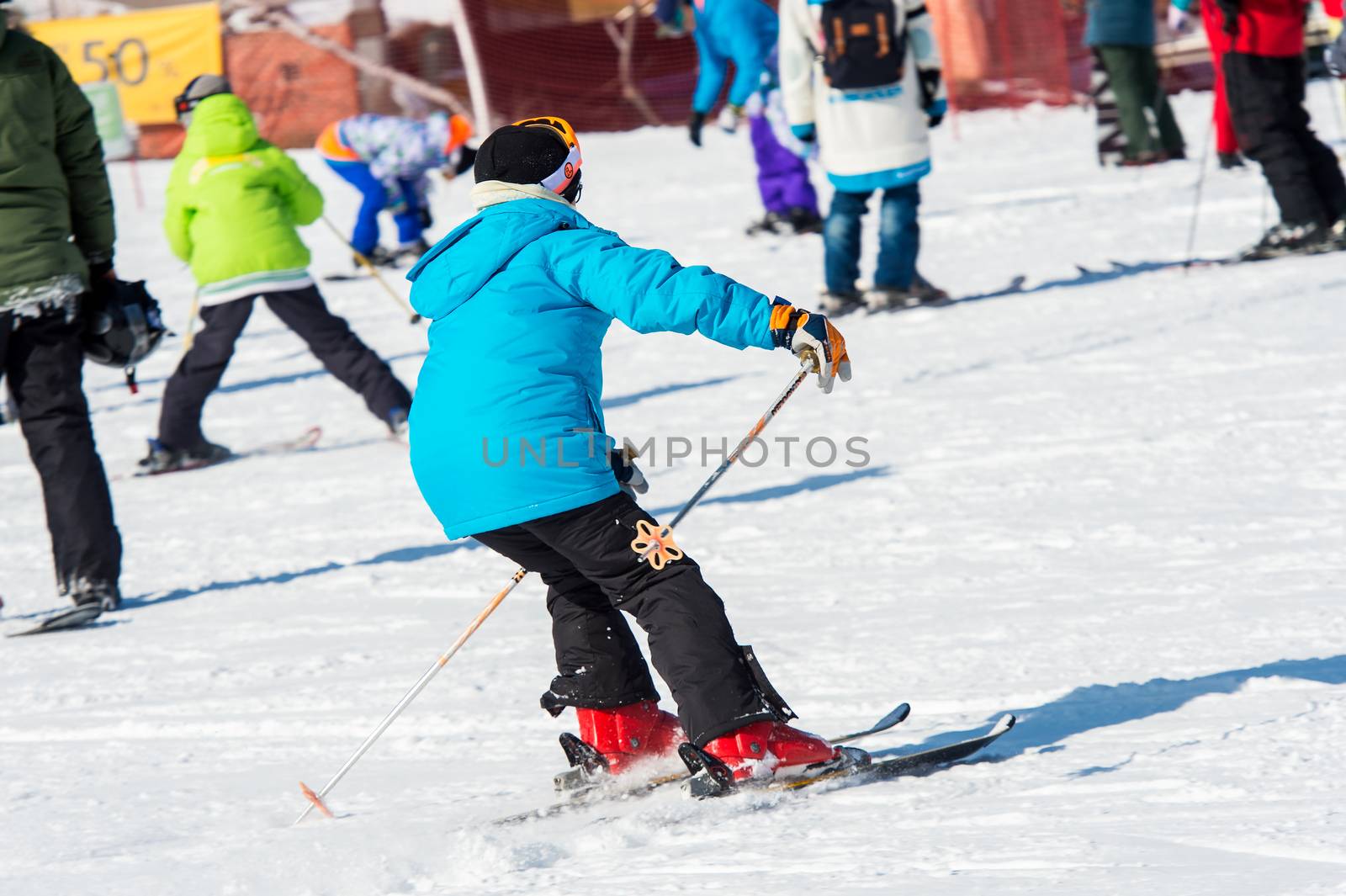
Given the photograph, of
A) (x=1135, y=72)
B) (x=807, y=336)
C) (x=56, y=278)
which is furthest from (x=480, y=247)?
(x=1135, y=72)

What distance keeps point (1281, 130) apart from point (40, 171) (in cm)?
549

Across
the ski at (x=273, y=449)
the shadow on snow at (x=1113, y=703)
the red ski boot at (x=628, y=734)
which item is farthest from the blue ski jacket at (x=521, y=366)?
the ski at (x=273, y=449)

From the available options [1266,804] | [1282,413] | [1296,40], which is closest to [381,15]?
[1296,40]

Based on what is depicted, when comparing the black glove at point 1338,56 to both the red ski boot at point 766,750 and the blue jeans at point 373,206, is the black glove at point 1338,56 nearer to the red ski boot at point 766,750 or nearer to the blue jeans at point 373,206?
the red ski boot at point 766,750

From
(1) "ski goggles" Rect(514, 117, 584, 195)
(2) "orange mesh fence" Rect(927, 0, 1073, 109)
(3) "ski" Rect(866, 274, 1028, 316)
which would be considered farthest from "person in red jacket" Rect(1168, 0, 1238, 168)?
(2) "orange mesh fence" Rect(927, 0, 1073, 109)

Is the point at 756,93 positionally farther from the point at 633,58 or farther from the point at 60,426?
the point at 633,58

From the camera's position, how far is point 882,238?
8469 mm

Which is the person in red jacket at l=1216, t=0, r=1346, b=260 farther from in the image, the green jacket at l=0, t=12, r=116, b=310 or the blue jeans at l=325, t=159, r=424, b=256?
the blue jeans at l=325, t=159, r=424, b=256

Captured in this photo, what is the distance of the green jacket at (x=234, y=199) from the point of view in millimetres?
7016

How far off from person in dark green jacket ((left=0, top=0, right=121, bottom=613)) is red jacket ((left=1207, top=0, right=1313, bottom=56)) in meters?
5.08

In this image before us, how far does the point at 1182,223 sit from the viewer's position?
10148mm

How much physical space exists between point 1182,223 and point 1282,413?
450 cm

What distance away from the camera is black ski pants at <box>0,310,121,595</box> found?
15.7 feet

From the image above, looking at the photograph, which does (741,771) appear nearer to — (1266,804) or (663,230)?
(1266,804)
